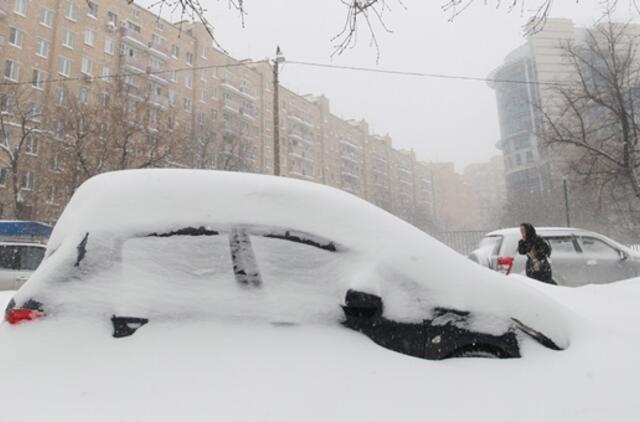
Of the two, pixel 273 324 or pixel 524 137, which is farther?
pixel 524 137

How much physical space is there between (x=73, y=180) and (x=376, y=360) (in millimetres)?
21744

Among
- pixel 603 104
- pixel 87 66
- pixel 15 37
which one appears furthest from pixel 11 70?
pixel 603 104

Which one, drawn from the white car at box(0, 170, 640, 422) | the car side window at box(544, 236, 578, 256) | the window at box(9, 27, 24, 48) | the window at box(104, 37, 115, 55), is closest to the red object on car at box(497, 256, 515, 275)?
the car side window at box(544, 236, 578, 256)

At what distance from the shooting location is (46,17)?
3356 cm

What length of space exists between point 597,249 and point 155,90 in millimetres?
38291

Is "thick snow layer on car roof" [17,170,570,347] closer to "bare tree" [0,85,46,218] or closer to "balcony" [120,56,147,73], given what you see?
"bare tree" [0,85,46,218]

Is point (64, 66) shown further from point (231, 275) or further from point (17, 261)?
point (231, 275)

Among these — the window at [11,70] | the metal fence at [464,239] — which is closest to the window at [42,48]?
the window at [11,70]

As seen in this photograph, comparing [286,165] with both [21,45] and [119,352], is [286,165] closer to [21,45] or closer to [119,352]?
[21,45]

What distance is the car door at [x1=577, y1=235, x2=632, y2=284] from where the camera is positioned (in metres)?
8.05

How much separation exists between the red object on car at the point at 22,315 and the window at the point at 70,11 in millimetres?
40586

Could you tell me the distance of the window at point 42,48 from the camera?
107 ft

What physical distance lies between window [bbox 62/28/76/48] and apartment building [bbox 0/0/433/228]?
0.26 ft

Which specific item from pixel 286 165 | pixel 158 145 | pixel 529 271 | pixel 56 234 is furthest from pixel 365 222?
pixel 286 165
